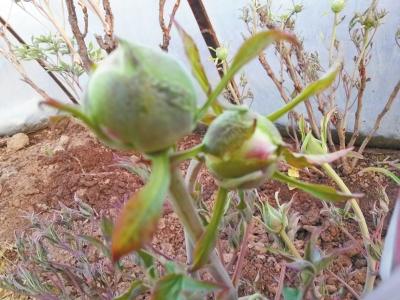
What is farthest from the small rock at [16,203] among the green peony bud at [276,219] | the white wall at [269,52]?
the green peony bud at [276,219]

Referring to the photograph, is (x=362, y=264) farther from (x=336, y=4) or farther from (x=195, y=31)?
(x=195, y=31)

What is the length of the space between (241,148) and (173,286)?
0.38 ft

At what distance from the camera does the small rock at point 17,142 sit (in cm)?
187

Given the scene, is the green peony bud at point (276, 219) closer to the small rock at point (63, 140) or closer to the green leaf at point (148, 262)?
the green leaf at point (148, 262)

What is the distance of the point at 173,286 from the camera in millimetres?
330

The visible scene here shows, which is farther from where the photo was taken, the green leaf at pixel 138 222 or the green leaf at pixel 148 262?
the green leaf at pixel 148 262

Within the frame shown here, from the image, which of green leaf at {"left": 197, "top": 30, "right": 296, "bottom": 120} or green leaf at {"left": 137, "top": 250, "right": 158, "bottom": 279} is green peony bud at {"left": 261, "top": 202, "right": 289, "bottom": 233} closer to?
green leaf at {"left": 137, "top": 250, "right": 158, "bottom": 279}

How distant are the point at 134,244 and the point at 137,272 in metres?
0.82

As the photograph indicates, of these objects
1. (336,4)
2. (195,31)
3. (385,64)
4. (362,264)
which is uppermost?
(336,4)

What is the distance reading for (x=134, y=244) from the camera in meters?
0.25

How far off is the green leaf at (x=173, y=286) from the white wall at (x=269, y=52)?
103cm

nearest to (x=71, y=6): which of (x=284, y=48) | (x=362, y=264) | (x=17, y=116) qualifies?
(x=284, y=48)

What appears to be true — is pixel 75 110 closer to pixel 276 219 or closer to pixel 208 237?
pixel 208 237

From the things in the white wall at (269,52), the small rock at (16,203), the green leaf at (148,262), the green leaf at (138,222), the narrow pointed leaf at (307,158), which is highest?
the green leaf at (138,222)
